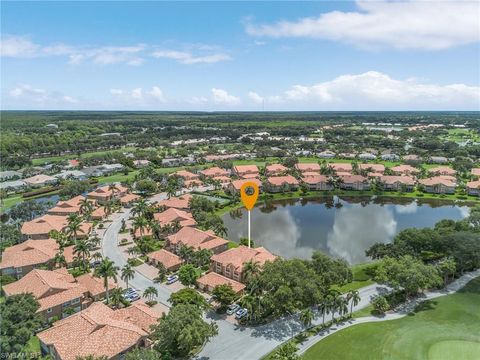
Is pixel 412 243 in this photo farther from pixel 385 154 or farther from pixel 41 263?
pixel 385 154

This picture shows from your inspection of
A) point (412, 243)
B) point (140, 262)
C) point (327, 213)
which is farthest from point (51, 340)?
point (327, 213)

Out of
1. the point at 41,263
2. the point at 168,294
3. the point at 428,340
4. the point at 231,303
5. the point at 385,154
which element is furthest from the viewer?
the point at 385,154

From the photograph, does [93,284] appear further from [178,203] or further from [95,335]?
[178,203]

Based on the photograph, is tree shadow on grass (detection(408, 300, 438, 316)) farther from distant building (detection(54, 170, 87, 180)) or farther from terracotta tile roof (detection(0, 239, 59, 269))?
distant building (detection(54, 170, 87, 180))

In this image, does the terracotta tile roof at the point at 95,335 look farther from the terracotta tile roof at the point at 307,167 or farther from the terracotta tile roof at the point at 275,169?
the terracotta tile roof at the point at 307,167

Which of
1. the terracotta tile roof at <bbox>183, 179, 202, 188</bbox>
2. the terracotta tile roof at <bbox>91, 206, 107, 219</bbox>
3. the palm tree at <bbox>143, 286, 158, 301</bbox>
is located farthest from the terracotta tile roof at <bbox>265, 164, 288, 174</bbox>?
the palm tree at <bbox>143, 286, 158, 301</bbox>

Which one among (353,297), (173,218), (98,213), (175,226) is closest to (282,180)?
(173,218)
